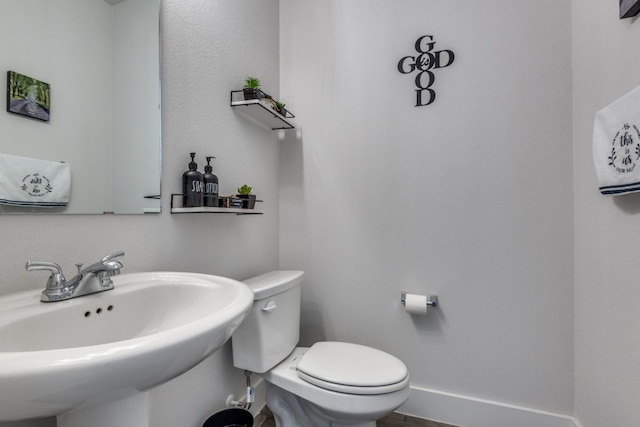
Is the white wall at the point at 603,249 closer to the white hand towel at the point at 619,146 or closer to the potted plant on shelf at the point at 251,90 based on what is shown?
the white hand towel at the point at 619,146

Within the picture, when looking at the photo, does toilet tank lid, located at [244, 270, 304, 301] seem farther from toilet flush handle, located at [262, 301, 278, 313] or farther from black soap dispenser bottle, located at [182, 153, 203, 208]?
black soap dispenser bottle, located at [182, 153, 203, 208]

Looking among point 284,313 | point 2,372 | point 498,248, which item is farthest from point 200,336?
point 498,248

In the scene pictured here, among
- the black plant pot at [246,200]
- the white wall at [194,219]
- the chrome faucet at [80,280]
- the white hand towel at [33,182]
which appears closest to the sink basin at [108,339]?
the chrome faucet at [80,280]

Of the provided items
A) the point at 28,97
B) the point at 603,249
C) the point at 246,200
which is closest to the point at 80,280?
the point at 28,97

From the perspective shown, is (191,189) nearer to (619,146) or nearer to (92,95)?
(92,95)

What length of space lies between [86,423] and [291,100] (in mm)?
1744

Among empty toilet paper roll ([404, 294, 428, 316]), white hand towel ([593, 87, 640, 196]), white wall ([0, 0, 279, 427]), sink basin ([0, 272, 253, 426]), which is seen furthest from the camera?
empty toilet paper roll ([404, 294, 428, 316])

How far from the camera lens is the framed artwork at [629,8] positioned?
2.93 ft

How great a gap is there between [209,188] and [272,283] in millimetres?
488

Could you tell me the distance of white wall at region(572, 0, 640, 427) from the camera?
0.97m

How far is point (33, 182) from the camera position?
28.6 inches

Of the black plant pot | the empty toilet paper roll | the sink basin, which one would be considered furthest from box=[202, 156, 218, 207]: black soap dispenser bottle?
the empty toilet paper roll

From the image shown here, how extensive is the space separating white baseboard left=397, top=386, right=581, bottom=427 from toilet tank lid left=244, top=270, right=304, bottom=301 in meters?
0.91

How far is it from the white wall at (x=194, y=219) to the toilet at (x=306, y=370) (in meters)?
0.20
